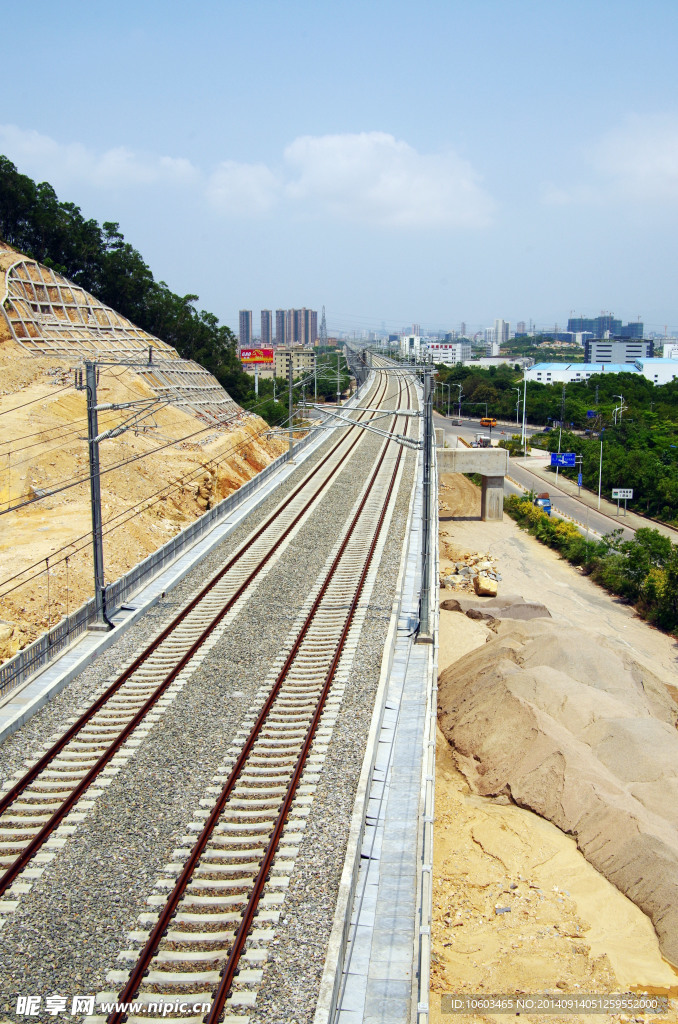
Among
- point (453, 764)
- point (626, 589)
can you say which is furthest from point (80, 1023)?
point (626, 589)

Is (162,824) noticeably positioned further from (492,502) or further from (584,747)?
(492,502)

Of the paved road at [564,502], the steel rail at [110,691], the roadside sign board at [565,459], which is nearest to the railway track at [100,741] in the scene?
the steel rail at [110,691]

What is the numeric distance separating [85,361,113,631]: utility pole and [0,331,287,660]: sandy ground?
110 inches

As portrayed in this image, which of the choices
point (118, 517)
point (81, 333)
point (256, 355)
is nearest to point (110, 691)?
point (118, 517)

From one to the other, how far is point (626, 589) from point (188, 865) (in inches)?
1196

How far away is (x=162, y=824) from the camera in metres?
12.2

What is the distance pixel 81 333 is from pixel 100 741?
4367 centimetres

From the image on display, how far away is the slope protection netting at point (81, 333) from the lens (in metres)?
49.2

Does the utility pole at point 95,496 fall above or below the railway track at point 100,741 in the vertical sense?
above

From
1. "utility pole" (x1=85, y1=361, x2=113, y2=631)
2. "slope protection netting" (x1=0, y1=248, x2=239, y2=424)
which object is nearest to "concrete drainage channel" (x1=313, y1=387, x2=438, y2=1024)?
"utility pole" (x1=85, y1=361, x2=113, y2=631)

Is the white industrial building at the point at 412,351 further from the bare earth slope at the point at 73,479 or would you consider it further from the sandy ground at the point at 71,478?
the sandy ground at the point at 71,478

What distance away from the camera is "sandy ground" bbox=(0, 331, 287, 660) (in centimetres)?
2411

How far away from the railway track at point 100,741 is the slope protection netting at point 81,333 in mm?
26907

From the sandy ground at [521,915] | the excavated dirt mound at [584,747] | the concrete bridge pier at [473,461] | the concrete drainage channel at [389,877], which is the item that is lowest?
Answer: the sandy ground at [521,915]
